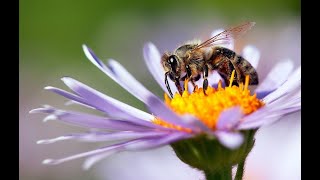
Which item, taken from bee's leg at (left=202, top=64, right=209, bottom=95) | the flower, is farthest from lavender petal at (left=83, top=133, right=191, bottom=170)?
bee's leg at (left=202, top=64, right=209, bottom=95)

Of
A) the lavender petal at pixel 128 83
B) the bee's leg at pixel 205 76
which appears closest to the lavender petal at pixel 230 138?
the bee's leg at pixel 205 76

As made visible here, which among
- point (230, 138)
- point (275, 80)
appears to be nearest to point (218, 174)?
point (230, 138)

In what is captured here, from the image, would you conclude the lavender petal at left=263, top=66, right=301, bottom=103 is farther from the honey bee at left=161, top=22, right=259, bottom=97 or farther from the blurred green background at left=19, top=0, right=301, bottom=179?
the blurred green background at left=19, top=0, right=301, bottom=179

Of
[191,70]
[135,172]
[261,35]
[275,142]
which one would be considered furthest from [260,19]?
[191,70]

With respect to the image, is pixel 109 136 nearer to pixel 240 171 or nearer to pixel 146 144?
pixel 146 144
